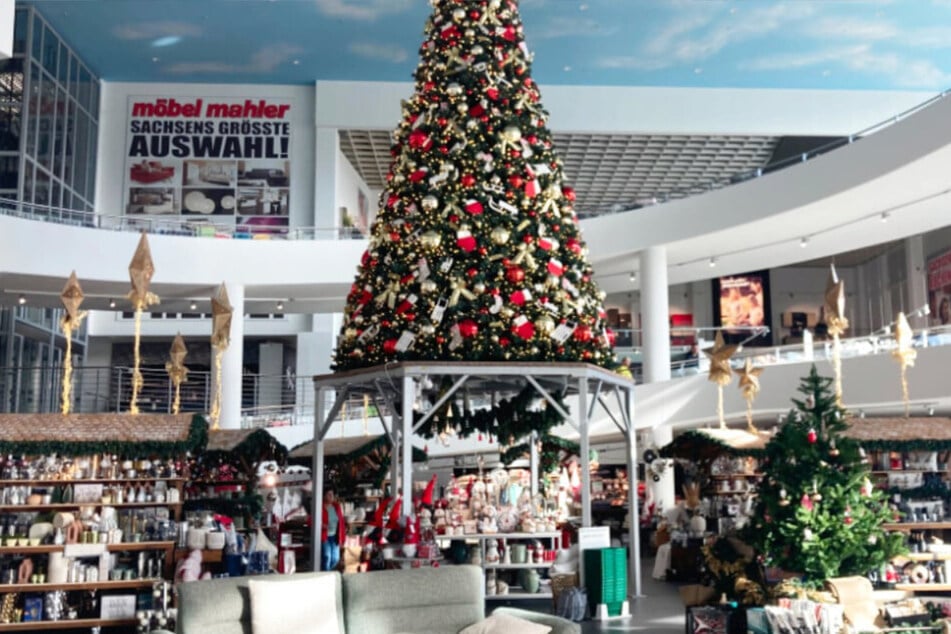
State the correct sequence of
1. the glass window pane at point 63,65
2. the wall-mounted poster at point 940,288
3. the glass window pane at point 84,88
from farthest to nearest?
1. the wall-mounted poster at point 940,288
2. the glass window pane at point 84,88
3. the glass window pane at point 63,65

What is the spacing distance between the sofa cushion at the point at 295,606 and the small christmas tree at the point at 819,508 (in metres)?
3.87

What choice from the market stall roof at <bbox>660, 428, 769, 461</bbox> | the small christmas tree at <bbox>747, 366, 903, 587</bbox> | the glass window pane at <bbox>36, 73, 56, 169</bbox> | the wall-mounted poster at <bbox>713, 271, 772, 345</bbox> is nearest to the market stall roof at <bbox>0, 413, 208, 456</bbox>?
the small christmas tree at <bbox>747, 366, 903, 587</bbox>

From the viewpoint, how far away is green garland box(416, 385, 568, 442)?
11.7m

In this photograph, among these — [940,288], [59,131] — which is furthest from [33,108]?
[940,288]

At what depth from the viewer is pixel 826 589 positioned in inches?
311

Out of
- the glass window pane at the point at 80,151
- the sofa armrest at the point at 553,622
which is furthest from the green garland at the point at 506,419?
the glass window pane at the point at 80,151

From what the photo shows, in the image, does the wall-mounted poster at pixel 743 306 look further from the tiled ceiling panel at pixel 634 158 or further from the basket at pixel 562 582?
the basket at pixel 562 582

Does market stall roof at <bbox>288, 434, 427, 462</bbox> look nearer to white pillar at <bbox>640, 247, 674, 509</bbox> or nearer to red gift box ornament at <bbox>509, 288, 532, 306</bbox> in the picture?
red gift box ornament at <bbox>509, 288, 532, 306</bbox>

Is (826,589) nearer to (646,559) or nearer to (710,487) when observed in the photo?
(710,487)

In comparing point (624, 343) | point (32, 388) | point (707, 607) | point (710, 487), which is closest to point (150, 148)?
point (32, 388)

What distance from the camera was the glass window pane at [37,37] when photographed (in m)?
22.8

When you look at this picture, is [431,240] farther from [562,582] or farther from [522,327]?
[562,582]

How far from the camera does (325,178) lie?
26875 millimetres

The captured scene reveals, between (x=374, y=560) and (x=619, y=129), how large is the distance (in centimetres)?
1923
